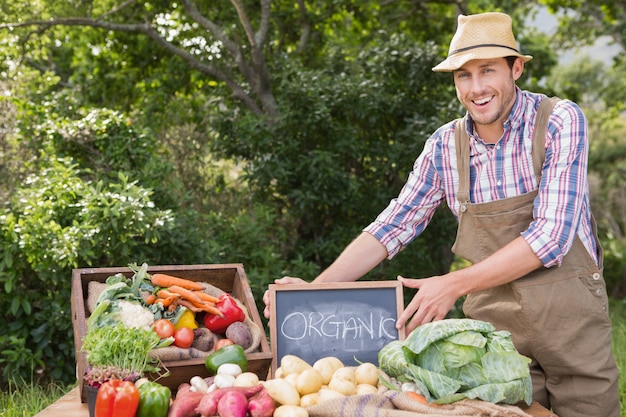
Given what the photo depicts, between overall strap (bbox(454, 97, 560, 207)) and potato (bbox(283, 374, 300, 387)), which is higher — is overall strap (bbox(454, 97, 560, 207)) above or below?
above

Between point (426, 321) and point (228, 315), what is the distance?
2.45 feet

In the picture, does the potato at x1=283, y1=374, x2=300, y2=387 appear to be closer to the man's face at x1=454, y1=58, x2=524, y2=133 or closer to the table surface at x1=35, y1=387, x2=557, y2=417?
the table surface at x1=35, y1=387, x2=557, y2=417

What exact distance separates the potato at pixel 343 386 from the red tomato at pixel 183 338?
601 mm

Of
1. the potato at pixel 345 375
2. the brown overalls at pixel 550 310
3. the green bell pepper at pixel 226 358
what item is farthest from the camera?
the brown overalls at pixel 550 310

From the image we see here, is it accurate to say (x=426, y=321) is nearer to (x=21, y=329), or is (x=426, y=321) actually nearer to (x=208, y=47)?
(x=21, y=329)

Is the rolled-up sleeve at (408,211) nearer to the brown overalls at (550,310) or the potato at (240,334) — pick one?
the brown overalls at (550,310)

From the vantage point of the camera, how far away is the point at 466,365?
2355mm

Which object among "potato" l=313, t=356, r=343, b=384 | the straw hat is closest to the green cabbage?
"potato" l=313, t=356, r=343, b=384

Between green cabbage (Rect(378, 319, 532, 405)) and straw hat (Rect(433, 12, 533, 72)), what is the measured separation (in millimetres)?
1075

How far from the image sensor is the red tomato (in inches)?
107

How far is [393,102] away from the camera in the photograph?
336 inches

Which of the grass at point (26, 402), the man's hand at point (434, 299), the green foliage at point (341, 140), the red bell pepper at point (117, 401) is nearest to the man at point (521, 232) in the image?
the man's hand at point (434, 299)

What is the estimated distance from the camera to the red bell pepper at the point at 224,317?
2877mm

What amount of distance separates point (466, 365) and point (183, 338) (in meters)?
1.01
